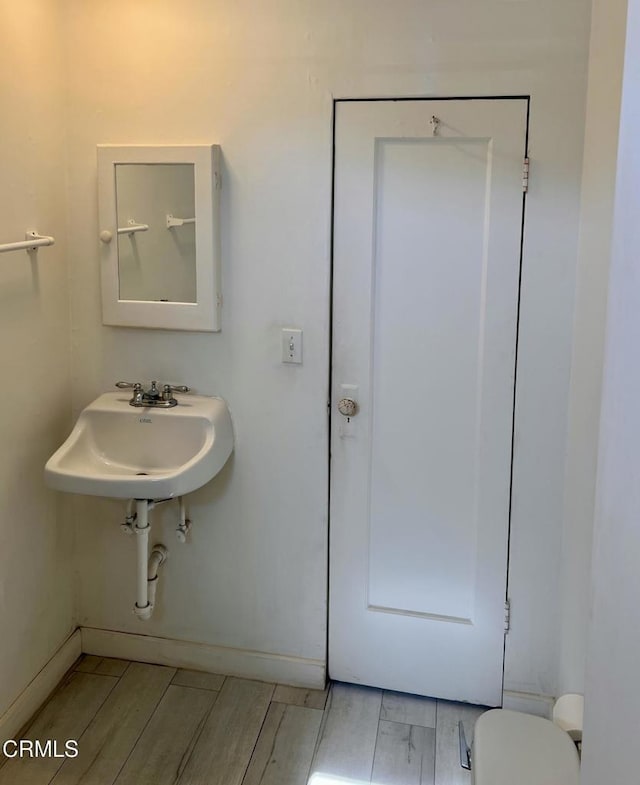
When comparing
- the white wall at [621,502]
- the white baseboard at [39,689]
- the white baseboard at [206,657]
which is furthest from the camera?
the white baseboard at [206,657]

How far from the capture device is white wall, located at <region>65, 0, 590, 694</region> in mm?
2053

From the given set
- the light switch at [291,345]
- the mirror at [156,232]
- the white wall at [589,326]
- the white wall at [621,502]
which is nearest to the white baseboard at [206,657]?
the white wall at [589,326]

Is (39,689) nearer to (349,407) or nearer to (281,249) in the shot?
(349,407)

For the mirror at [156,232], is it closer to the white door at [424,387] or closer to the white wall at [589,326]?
the white door at [424,387]

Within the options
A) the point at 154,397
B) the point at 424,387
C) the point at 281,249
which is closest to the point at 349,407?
the point at 424,387

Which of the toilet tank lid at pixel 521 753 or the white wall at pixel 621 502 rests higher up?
the white wall at pixel 621 502

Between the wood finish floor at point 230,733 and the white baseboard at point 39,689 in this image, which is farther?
the white baseboard at point 39,689

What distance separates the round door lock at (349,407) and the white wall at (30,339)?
96 cm

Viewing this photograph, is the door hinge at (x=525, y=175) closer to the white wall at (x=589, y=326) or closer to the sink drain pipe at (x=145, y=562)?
the white wall at (x=589, y=326)

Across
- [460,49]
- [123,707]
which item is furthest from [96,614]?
[460,49]

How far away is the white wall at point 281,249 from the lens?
2.05 metres

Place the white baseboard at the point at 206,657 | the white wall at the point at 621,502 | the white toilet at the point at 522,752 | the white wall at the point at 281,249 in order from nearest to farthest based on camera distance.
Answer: the white wall at the point at 621,502 < the white toilet at the point at 522,752 < the white wall at the point at 281,249 < the white baseboard at the point at 206,657

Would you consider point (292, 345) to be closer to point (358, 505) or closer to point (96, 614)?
point (358, 505)

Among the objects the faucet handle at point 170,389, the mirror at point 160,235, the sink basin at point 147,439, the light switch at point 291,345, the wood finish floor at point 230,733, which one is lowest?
the wood finish floor at point 230,733
